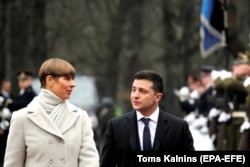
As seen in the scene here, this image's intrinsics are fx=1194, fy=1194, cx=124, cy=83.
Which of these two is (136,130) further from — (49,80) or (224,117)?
Answer: (224,117)

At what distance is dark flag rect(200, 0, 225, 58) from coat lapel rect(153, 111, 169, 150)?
13.9 m

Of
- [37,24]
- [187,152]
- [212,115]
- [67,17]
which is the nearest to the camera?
[187,152]

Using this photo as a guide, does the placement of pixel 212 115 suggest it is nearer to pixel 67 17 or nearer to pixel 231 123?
pixel 231 123

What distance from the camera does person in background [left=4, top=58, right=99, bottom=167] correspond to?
8789mm

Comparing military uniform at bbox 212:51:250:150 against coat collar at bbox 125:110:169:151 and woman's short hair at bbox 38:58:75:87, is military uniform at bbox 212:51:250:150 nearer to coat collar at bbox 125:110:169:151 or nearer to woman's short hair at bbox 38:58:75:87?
coat collar at bbox 125:110:169:151

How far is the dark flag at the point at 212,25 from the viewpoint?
23422mm

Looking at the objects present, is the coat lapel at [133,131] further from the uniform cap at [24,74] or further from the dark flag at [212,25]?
the dark flag at [212,25]

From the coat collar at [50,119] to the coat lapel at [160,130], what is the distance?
66 cm

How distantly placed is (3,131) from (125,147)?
11663mm

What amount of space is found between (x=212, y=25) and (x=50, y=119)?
15.1m

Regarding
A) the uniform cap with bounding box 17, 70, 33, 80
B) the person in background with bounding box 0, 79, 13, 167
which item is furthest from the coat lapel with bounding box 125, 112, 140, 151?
the person in background with bounding box 0, 79, 13, 167

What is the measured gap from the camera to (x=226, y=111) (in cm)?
1875

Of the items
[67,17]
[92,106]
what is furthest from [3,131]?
[67,17]

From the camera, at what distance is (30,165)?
8812 millimetres
